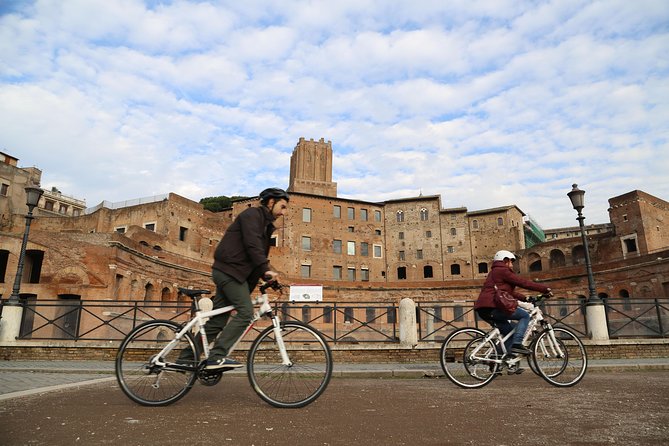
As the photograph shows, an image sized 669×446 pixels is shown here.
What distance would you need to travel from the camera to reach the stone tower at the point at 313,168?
212 ft

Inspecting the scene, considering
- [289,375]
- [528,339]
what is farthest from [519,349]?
[289,375]

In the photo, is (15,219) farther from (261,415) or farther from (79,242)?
(261,415)

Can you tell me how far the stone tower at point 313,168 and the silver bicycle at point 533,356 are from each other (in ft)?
193

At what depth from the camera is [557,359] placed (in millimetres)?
5555

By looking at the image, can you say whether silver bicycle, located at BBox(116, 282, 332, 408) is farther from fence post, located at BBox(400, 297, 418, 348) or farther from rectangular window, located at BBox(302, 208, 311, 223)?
rectangular window, located at BBox(302, 208, 311, 223)

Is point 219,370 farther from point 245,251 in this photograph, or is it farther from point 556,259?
point 556,259

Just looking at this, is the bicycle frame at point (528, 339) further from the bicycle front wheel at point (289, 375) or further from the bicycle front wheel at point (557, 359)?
the bicycle front wheel at point (289, 375)

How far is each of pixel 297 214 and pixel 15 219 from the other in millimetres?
24778

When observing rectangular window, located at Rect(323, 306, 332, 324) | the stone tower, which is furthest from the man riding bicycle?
the stone tower

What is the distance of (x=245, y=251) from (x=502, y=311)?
133 inches

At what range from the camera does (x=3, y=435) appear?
2.86 metres

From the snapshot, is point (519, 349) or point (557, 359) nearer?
point (519, 349)

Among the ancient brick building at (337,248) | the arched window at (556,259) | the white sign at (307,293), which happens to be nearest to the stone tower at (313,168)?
the ancient brick building at (337,248)

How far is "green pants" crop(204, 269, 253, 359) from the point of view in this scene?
388 centimetres
